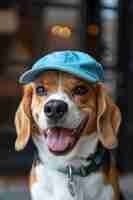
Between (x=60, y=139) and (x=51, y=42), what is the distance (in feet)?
10.1

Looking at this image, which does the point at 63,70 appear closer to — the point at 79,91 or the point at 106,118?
the point at 79,91

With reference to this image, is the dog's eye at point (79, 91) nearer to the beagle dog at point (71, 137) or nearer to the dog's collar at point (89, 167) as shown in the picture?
the beagle dog at point (71, 137)

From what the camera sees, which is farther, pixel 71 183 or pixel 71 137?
pixel 71 183

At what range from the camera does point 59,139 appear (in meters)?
2.99

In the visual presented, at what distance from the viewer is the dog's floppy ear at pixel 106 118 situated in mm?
3133

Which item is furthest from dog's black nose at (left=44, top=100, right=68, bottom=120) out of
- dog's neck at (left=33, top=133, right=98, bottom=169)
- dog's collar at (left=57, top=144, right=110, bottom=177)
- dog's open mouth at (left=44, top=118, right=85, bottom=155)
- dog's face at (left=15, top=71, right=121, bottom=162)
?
dog's collar at (left=57, top=144, right=110, bottom=177)

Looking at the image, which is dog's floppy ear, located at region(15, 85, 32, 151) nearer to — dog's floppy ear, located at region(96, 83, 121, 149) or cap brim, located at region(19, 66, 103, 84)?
cap brim, located at region(19, 66, 103, 84)

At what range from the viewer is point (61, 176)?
3203mm

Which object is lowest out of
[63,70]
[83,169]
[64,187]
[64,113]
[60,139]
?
[64,187]

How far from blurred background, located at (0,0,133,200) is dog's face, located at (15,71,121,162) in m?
2.72

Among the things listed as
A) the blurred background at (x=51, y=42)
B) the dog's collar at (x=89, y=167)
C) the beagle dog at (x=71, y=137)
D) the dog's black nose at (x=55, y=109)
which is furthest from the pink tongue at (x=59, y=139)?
the blurred background at (x=51, y=42)

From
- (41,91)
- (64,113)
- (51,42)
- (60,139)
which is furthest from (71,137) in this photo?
(51,42)

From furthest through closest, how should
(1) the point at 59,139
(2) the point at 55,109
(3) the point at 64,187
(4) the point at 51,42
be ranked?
1. (4) the point at 51,42
2. (3) the point at 64,187
3. (1) the point at 59,139
4. (2) the point at 55,109

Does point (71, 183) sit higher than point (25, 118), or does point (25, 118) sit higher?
point (25, 118)
